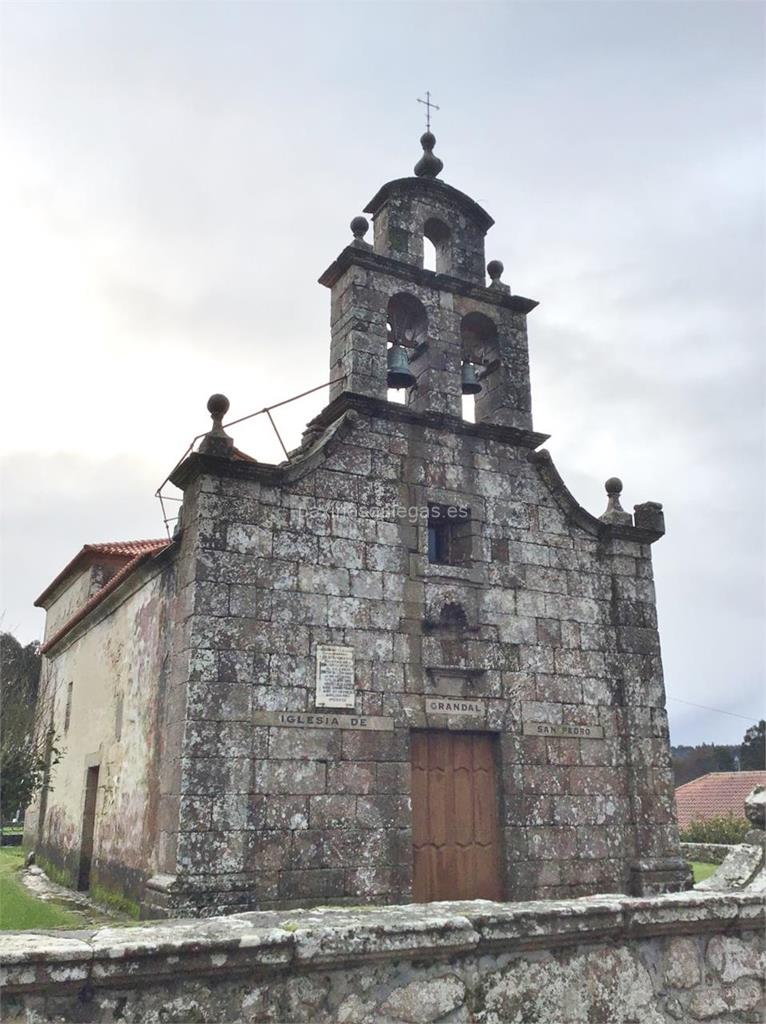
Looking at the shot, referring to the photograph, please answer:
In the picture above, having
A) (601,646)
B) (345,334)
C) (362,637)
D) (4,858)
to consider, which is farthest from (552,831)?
(4,858)

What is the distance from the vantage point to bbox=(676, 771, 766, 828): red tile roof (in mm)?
20141

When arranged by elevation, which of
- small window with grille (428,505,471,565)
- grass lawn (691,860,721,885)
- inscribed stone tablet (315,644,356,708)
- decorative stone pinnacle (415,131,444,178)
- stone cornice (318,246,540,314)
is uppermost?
decorative stone pinnacle (415,131,444,178)

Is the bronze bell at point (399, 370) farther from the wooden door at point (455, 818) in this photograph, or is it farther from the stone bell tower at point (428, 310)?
the wooden door at point (455, 818)

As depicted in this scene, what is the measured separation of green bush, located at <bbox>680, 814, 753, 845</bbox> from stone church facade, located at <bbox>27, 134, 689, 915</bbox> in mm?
9377

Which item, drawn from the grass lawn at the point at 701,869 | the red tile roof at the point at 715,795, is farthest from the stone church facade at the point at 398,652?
the red tile roof at the point at 715,795

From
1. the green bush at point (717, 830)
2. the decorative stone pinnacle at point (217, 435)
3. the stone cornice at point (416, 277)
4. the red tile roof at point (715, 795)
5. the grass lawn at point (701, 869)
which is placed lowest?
the grass lawn at point (701, 869)

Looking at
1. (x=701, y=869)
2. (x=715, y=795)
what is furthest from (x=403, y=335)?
(x=715, y=795)

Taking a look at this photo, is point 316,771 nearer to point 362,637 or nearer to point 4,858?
point 362,637

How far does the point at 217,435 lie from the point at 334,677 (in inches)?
99.6

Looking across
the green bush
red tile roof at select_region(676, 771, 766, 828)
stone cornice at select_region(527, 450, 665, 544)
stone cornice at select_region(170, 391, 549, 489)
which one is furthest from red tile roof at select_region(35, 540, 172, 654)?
red tile roof at select_region(676, 771, 766, 828)

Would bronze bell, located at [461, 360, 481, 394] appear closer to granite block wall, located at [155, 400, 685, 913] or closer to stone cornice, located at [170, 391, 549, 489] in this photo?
stone cornice, located at [170, 391, 549, 489]

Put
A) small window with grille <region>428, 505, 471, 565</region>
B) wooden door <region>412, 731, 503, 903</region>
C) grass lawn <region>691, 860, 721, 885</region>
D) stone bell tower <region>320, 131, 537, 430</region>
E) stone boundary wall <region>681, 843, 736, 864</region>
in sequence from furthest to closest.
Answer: stone boundary wall <region>681, 843, 736, 864</region>, grass lawn <region>691, 860, 721, 885</region>, stone bell tower <region>320, 131, 537, 430</region>, small window with grille <region>428, 505, 471, 565</region>, wooden door <region>412, 731, 503, 903</region>

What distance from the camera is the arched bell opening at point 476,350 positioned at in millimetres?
9984

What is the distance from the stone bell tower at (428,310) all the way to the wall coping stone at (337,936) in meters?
6.36
